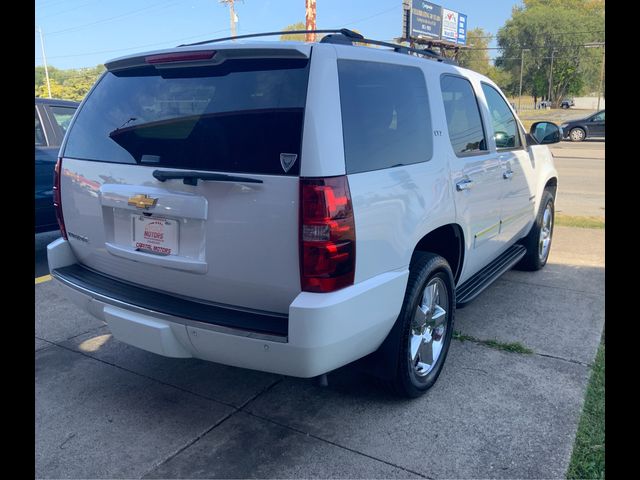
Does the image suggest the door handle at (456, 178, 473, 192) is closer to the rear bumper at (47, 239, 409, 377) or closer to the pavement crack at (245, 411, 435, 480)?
the rear bumper at (47, 239, 409, 377)

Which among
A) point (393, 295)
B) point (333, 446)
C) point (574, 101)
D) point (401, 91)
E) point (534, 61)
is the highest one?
point (534, 61)

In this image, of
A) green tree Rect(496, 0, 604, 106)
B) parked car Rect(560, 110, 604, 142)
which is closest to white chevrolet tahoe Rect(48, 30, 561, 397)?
parked car Rect(560, 110, 604, 142)

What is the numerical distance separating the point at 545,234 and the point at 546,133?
1.25 metres

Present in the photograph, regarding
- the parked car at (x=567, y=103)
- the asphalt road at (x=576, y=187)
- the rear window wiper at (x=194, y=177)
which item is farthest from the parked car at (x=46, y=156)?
the parked car at (x=567, y=103)

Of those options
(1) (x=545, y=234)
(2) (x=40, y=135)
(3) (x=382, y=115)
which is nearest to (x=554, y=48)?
(1) (x=545, y=234)

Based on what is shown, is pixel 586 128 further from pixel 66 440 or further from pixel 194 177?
pixel 66 440

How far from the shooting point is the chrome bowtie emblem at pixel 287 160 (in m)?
2.54

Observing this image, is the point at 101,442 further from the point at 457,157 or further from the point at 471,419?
the point at 457,157

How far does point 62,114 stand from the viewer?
6.88m

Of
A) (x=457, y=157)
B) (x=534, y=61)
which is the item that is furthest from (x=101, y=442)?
(x=534, y=61)

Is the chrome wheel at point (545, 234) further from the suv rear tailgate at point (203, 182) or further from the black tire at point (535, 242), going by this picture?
Answer: the suv rear tailgate at point (203, 182)

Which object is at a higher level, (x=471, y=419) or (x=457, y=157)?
(x=457, y=157)

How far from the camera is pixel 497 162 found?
172 inches
